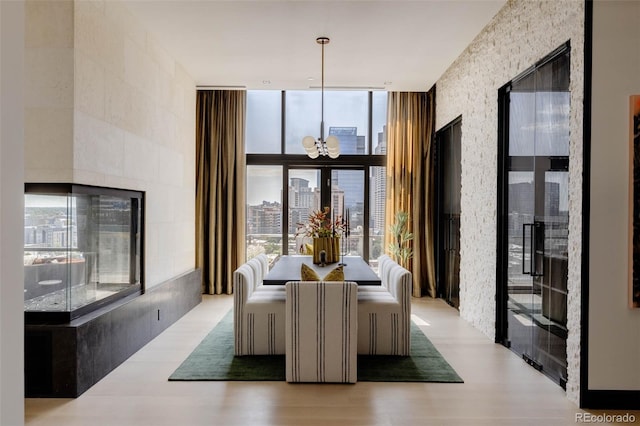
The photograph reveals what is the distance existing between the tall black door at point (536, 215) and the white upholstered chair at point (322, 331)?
4.86 feet

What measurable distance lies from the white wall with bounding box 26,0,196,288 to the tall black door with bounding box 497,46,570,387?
3.41 m

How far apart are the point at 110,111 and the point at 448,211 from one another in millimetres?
4385

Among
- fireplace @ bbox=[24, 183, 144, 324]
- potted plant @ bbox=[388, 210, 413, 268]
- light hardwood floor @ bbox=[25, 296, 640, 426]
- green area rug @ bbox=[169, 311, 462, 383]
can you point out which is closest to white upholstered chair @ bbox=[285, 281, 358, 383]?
light hardwood floor @ bbox=[25, 296, 640, 426]

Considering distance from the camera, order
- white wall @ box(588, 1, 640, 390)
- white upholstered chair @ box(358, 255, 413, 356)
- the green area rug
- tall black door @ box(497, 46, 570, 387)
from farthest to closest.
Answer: white upholstered chair @ box(358, 255, 413, 356) → the green area rug → tall black door @ box(497, 46, 570, 387) → white wall @ box(588, 1, 640, 390)

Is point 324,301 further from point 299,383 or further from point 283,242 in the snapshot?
point 283,242

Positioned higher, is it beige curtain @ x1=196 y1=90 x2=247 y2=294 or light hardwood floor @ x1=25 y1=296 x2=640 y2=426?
beige curtain @ x1=196 y1=90 x2=247 y2=294

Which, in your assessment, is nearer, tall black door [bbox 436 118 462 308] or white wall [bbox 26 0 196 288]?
white wall [bbox 26 0 196 288]

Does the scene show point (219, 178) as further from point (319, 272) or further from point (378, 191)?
point (319, 272)

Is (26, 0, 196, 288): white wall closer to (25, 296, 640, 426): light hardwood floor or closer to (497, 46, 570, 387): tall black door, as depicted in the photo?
(25, 296, 640, 426): light hardwood floor

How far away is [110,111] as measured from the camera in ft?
12.0

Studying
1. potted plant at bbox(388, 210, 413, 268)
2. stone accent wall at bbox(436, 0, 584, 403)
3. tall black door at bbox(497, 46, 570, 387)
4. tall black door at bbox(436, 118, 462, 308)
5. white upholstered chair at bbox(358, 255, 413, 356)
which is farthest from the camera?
potted plant at bbox(388, 210, 413, 268)

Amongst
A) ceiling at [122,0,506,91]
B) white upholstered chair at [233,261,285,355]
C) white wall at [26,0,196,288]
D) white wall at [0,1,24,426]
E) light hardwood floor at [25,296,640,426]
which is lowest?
light hardwood floor at [25,296,640,426]

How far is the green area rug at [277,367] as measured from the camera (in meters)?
3.37

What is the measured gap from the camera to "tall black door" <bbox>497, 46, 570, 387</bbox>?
3.22 m
